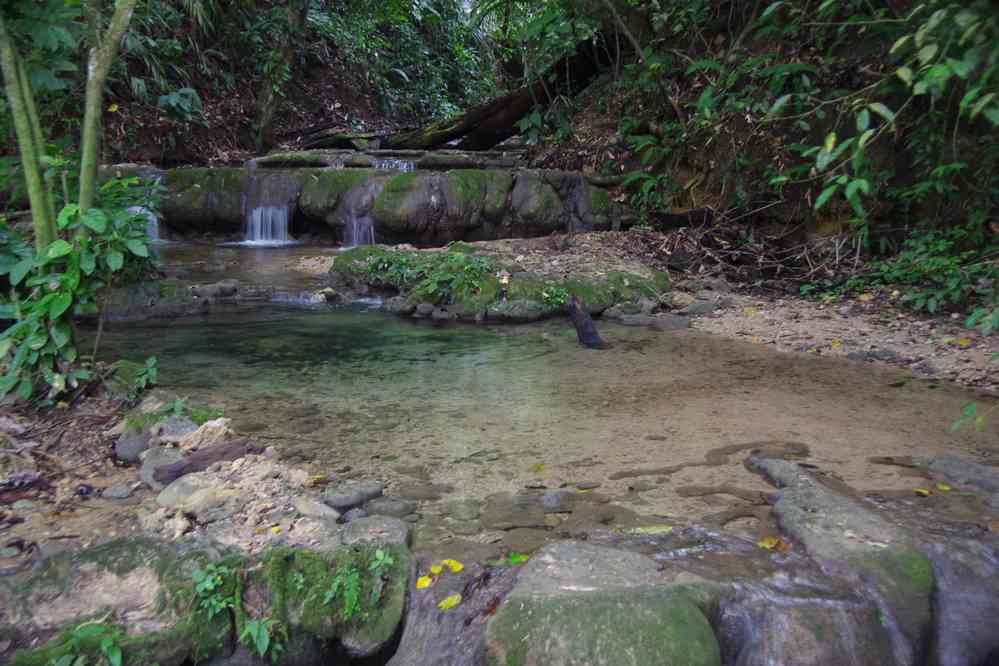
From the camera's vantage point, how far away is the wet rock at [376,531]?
257cm

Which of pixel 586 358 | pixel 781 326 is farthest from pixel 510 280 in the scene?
pixel 781 326

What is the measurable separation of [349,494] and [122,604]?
924 mm

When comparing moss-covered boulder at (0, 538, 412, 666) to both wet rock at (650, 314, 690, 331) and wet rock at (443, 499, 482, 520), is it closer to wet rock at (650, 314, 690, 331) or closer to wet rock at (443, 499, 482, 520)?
wet rock at (443, 499, 482, 520)

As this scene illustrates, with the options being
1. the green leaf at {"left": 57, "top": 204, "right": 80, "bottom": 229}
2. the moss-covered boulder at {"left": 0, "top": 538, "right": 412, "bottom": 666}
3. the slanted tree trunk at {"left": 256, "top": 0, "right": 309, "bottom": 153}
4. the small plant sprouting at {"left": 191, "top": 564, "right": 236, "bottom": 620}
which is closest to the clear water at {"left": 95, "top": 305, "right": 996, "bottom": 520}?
the moss-covered boulder at {"left": 0, "top": 538, "right": 412, "bottom": 666}

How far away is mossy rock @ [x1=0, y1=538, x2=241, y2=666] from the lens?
2146 millimetres

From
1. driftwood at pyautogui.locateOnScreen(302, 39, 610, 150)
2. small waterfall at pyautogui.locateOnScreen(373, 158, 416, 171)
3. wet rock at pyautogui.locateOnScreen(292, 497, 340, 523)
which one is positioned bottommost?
wet rock at pyautogui.locateOnScreen(292, 497, 340, 523)

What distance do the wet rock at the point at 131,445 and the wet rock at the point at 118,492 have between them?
29 centimetres

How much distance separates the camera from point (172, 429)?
3494mm

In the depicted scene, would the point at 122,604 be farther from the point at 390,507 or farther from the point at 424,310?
the point at 424,310

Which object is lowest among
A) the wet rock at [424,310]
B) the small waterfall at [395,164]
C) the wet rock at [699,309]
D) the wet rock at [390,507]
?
the wet rock at [390,507]

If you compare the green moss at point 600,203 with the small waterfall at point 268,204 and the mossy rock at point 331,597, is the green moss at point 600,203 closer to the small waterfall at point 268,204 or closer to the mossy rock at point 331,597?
the small waterfall at point 268,204

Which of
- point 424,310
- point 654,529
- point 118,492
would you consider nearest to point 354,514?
point 118,492

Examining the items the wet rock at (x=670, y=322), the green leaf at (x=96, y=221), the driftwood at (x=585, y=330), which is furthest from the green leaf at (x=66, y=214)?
the wet rock at (x=670, y=322)

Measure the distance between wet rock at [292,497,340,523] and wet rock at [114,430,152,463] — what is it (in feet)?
3.28
